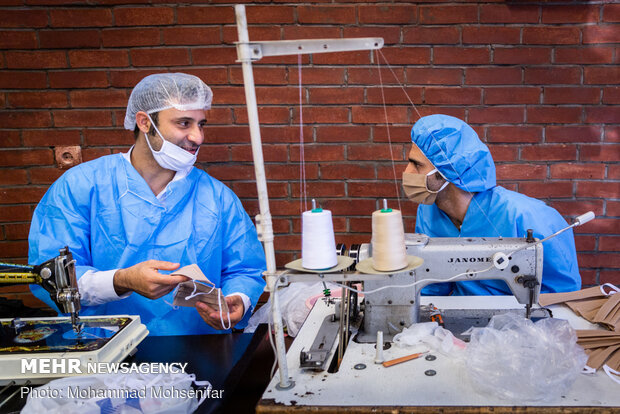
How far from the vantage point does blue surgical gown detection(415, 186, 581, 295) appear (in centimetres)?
197

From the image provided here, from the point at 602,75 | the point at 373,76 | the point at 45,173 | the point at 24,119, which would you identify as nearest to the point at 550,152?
the point at 602,75

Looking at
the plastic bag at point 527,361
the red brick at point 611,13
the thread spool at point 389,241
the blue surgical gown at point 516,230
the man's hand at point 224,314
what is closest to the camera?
the plastic bag at point 527,361

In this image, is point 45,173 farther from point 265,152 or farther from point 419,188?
point 419,188

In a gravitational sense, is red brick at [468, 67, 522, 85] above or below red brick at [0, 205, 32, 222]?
Result: above

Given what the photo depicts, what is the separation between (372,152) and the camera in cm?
269

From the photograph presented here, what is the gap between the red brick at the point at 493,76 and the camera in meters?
2.58

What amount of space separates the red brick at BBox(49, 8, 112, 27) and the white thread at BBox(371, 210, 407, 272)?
86.9 inches

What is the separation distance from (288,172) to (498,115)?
4.19 feet

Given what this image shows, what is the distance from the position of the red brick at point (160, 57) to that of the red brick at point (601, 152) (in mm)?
2372

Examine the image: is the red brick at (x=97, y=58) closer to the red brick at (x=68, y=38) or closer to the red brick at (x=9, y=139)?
the red brick at (x=68, y=38)

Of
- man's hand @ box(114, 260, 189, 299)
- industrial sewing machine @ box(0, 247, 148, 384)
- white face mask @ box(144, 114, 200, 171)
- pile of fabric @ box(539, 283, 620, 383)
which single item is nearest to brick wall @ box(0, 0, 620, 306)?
white face mask @ box(144, 114, 200, 171)

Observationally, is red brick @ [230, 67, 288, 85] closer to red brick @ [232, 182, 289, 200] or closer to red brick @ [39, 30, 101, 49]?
red brick @ [232, 182, 289, 200]

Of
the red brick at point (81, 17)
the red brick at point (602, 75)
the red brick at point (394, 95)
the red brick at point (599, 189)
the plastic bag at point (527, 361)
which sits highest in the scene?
the red brick at point (81, 17)

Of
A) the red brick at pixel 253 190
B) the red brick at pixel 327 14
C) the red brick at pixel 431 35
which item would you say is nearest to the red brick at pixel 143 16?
the red brick at pixel 327 14
